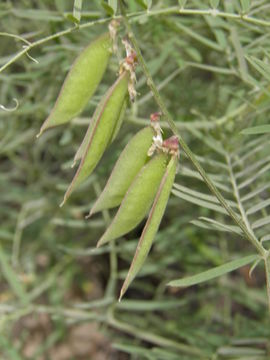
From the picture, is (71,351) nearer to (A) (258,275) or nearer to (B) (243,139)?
(A) (258,275)

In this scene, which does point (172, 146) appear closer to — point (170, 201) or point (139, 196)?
point (139, 196)

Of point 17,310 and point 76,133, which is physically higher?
point 76,133

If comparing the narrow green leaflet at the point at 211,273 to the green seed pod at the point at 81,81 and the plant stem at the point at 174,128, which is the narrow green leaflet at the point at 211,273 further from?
the green seed pod at the point at 81,81

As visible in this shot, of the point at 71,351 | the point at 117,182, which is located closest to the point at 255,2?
the point at 117,182

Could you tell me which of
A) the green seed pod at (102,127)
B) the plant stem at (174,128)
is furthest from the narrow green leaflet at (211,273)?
the green seed pod at (102,127)

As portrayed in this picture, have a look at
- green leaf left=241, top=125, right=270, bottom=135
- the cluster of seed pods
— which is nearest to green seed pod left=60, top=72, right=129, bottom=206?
the cluster of seed pods

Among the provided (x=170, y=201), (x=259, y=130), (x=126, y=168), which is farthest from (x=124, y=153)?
(x=170, y=201)

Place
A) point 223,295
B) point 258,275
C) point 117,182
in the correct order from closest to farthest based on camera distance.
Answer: point 117,182 → point 223,295 → point 258,275

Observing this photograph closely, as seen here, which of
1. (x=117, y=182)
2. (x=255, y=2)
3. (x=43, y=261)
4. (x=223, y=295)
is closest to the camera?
(x=117, y=182)
